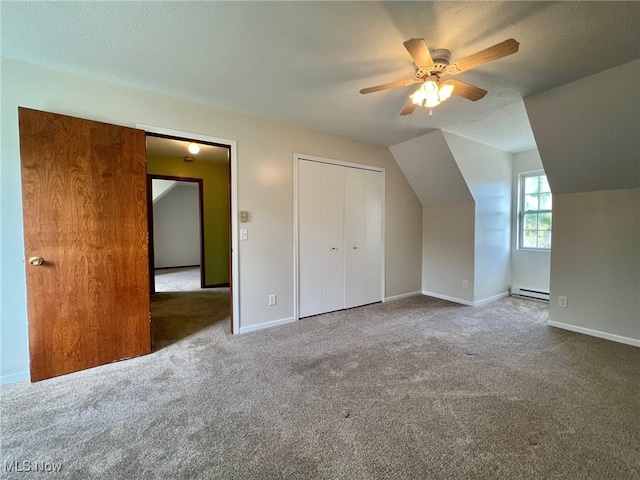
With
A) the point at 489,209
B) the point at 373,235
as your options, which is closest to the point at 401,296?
the point at 373,235

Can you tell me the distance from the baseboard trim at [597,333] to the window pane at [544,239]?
164 centimetres

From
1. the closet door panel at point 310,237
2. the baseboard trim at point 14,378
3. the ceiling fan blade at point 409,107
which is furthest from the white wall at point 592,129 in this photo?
the baseboard trim at point 14,378

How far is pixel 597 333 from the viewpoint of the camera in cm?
281

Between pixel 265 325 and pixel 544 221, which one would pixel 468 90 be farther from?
pixel 544 221

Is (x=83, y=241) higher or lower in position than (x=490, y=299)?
higher

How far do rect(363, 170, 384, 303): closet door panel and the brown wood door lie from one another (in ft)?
9.01

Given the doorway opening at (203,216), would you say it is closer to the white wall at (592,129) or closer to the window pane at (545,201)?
the white wall at (592,129)

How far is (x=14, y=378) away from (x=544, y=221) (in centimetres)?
645

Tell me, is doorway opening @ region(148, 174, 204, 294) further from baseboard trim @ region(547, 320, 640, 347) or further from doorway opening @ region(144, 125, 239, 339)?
baseboard trim @ region(547, 320, 640, 347)

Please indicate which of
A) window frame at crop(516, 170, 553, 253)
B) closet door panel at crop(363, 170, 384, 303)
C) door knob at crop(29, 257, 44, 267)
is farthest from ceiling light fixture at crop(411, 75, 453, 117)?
window frame at crop(516, 170, 553, 253)

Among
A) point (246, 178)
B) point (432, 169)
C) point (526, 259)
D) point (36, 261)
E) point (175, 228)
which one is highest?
point (432, 169)

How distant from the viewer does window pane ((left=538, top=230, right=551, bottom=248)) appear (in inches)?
164

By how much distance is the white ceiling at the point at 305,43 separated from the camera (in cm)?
148

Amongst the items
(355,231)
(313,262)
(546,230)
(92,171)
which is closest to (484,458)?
(313,262)
